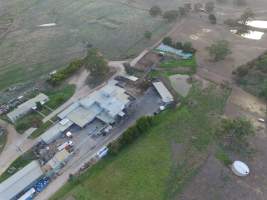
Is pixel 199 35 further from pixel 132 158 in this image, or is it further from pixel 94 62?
pixel 132 158

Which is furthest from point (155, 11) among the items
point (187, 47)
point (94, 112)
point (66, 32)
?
point (94, 112)

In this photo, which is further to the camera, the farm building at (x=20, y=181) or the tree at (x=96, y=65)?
the tree at (x=96, y=65)

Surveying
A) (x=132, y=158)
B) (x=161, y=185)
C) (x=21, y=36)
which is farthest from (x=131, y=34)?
(x=161, y=185)

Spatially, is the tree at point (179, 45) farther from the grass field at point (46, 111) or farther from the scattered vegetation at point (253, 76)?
the grass field at point (46, 111)

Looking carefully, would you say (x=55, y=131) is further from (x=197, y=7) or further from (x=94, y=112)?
(x=197, y=7)

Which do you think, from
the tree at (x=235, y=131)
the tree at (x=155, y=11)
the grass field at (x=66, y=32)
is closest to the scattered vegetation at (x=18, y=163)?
the grass field at (x=66, y=32)

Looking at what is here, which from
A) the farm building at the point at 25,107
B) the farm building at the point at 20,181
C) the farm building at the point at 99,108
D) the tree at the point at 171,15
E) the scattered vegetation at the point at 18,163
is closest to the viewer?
the farm building at the point at 20,181
